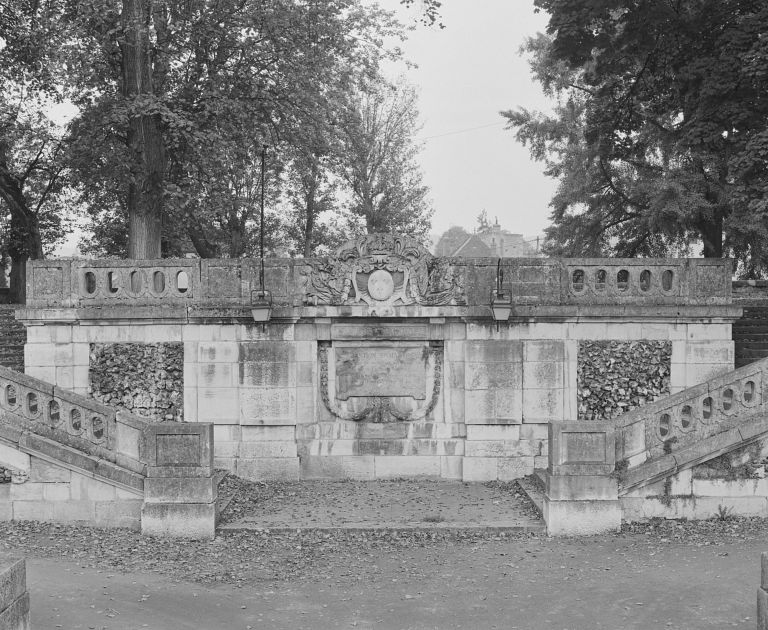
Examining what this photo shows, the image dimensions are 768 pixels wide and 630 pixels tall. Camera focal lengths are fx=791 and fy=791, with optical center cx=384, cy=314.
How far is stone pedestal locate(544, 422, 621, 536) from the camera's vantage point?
10594mm

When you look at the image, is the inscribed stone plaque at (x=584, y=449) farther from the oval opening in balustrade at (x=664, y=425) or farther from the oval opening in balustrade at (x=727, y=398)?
the oval opening in balustrade at (x=727, y=398)

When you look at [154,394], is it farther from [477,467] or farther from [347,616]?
[347,616]

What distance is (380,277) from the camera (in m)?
13.5

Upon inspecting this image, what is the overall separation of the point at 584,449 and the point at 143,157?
38.2 ft

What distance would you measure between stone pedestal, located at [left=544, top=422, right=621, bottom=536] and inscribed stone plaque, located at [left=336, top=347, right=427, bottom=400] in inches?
142

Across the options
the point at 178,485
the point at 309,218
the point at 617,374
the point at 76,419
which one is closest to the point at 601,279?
the point at 617,374

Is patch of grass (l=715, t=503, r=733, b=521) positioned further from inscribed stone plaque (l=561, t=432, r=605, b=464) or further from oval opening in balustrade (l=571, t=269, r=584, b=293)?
oval opening in balustrade (l=571, t=269, r=584, b=293)

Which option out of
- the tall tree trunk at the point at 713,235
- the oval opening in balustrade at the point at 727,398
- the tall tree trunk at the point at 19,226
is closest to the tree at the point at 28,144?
the tall tree trunk at the point at 19,226

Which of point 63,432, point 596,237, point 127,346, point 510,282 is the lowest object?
point 63,432

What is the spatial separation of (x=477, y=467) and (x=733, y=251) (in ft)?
64.6

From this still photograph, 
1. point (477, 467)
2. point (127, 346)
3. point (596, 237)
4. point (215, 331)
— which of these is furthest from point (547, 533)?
point (596, 237)

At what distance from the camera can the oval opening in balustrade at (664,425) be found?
1096 centimetres

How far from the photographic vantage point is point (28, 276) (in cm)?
1352

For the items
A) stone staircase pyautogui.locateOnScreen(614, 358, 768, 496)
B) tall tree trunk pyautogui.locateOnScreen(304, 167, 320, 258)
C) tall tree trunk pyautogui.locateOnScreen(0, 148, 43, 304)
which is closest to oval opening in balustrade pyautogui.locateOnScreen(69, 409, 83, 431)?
stone staircase pyautogui.locateOnScreen(614, 358, 768, 496)
